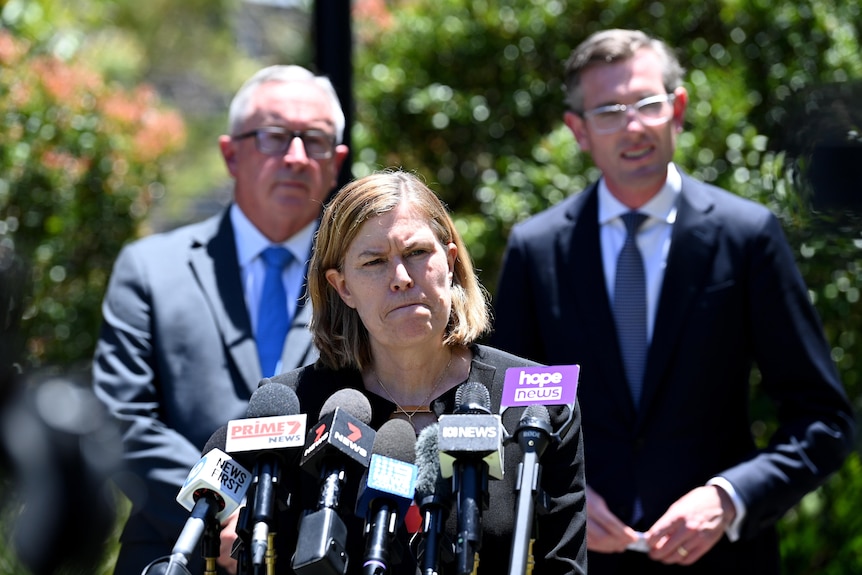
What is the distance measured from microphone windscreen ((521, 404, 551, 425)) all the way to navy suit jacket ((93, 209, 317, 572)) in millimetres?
1557

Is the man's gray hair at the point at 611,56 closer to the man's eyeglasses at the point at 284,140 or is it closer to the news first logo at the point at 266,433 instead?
the man's eyeglasses at the point at 284,140

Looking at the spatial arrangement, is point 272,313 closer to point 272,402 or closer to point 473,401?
point 272,402

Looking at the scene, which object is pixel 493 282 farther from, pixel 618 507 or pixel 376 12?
pixel 618 507

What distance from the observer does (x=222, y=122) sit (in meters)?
18.0

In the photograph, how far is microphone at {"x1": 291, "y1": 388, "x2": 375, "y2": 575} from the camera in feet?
8.09

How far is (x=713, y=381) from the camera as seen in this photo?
3949 millimetres

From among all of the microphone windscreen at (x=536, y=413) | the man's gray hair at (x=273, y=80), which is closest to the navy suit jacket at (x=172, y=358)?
the man's gray hair at (x=273, y=80)

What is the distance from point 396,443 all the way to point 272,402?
1.08 ft

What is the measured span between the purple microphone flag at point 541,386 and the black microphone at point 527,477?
→ 0.11 ft

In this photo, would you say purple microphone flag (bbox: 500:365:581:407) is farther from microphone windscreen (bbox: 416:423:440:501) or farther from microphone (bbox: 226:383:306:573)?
microphone (bbox: 226:383:306:573)

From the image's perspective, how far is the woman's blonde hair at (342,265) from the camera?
128 inches

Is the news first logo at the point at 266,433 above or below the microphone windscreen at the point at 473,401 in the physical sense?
below

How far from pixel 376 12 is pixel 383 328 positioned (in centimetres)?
536

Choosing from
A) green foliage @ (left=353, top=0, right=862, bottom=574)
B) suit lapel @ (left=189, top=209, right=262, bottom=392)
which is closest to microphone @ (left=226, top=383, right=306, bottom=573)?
suit lapel @ (left=189, top=209, right=262, bottom=392)
